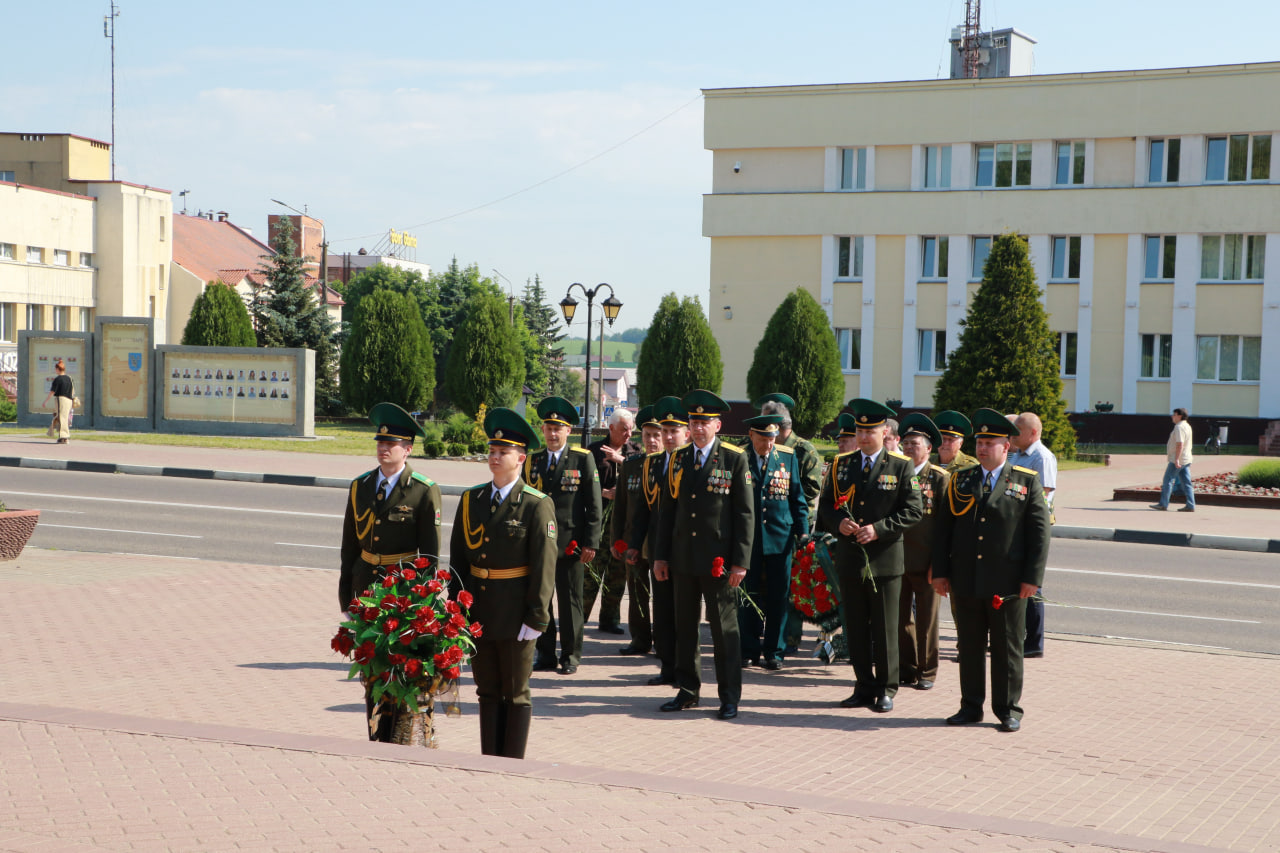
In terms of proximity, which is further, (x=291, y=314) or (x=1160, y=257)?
(x=291, y=314)

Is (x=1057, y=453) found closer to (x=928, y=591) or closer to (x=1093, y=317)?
(x=1093, y=317)

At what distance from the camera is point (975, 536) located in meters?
7.59

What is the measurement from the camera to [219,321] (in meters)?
43.0

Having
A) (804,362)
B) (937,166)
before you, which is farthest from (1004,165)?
(804,362)

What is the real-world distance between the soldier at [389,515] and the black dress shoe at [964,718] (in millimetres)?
3247

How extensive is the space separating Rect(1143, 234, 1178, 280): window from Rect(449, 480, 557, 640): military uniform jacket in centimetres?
3814

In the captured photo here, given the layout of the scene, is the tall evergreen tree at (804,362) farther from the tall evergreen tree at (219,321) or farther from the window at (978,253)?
the tall evergreen tree at (219,321)

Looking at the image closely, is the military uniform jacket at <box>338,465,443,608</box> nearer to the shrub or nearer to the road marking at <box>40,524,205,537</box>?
the road marking at <box>40,524,205,537</box>

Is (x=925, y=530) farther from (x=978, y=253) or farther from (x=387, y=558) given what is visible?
(x=978, y=253)

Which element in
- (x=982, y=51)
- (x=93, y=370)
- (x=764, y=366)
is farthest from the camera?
(x=982, y=51)

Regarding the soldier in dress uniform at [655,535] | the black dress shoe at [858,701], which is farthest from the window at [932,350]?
the black dress shoe at [858,701]

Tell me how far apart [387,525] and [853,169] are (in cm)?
3857

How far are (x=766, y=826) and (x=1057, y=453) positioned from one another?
27.9 metres

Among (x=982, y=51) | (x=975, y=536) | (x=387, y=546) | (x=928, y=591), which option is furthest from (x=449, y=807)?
(x=982, y=51)
